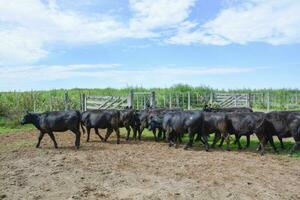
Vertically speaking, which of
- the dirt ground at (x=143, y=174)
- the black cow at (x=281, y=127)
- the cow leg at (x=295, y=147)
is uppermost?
the black cow at (x=281, y=127)

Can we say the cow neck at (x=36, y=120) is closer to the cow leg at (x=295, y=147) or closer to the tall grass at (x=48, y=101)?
the cow leg at (x=295, y=147)

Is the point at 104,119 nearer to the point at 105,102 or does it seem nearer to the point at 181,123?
the point at 181,123

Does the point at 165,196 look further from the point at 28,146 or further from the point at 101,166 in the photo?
the point at 28,146

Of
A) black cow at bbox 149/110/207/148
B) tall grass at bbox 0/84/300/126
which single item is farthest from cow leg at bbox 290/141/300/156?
tall grass at bbox 0/84/300/126

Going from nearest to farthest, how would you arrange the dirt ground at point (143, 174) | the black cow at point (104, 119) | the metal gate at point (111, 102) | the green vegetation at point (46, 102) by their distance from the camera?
the dirt ground at point (143, 174), the black cow at point (104, 119), the metal gate at point (111, 102), the green vegetation at point (46, 102)

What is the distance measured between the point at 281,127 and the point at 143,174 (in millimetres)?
5966

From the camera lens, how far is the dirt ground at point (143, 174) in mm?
8547

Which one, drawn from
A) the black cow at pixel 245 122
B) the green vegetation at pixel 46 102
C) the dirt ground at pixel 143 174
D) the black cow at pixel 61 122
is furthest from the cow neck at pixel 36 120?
the black cow at pixel 245 122

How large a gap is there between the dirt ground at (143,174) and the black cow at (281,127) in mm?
816

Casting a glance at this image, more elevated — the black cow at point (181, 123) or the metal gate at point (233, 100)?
the metal gate at point (233, 100)

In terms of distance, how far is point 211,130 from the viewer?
14.8m

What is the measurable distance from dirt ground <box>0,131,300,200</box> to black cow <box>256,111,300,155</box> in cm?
82

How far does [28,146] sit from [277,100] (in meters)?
32.4

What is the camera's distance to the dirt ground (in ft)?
28.0
